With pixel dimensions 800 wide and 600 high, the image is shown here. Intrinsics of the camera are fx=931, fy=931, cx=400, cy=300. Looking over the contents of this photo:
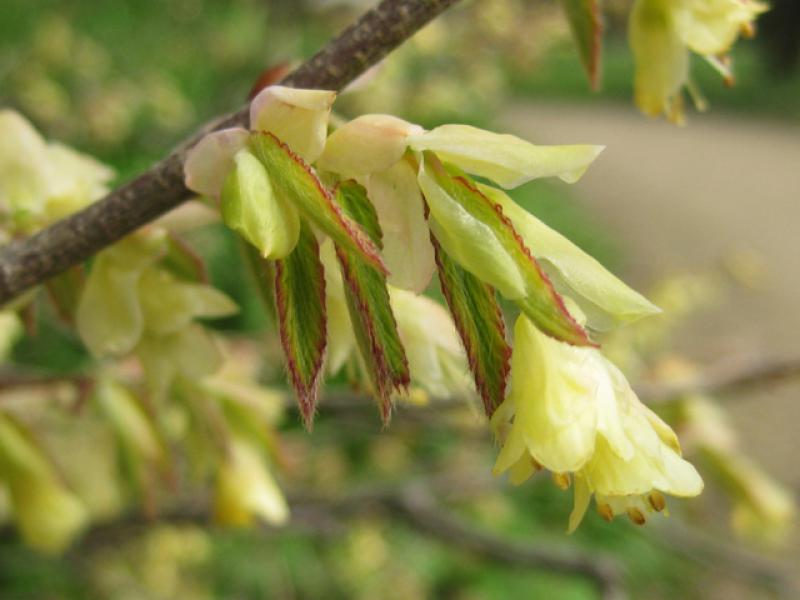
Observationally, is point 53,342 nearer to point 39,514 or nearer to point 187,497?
point 187,497

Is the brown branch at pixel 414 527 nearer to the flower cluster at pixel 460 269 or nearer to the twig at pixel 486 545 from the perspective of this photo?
the twig at pixel 486 545

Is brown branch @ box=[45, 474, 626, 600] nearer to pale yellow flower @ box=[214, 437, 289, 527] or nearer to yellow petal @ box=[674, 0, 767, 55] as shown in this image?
pale yellow flower @ box=[214, 437, 289, 527]

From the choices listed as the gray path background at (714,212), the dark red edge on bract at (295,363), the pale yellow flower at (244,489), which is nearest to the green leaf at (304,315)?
the dark red edge on bract at (295,363)

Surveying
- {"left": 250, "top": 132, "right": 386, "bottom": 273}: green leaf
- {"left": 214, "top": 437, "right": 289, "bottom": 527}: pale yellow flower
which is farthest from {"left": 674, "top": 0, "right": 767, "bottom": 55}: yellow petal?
{"left": 214, "top": 437, "right": 289, "bottom": 527}: pale yellow flower

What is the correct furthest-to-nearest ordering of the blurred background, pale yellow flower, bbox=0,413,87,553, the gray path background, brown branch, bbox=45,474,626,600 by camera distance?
the gray path background → the blurred background → brown branch, bbox=45,474,626,600 → pale yellow flower, bbox=0,413,87,553

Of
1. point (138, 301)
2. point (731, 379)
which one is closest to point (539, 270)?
point (138, 301)

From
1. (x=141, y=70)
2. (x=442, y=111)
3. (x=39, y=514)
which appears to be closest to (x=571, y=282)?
(x=39, y=514)
